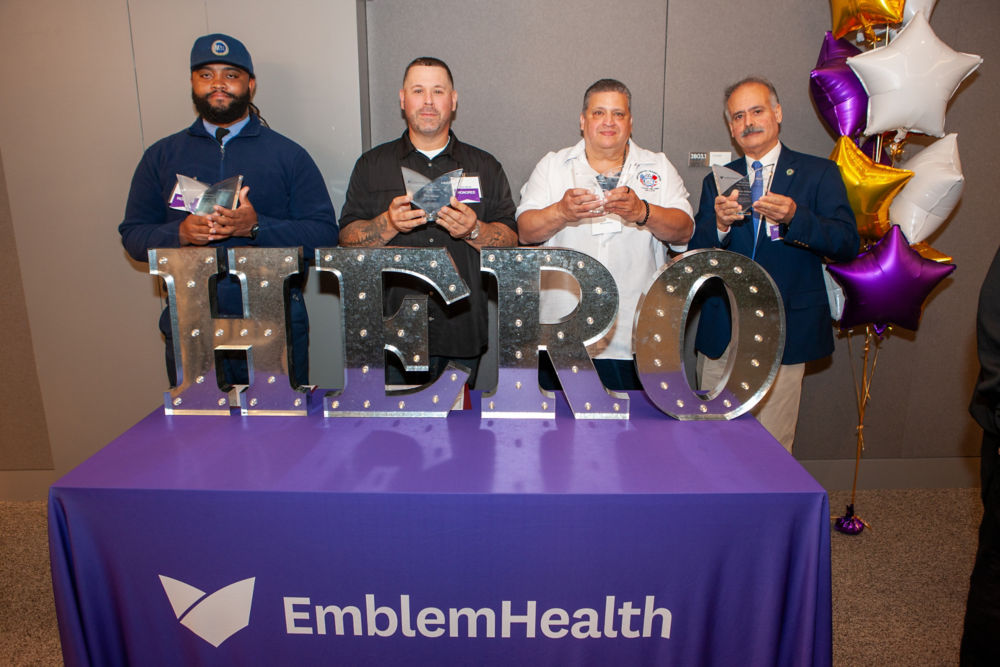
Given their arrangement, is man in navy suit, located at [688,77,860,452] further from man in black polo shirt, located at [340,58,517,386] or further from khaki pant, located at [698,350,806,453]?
man in black polo shirt, located at [340,58,517,386]

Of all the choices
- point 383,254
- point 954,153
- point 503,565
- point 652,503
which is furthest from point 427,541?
point 954,153

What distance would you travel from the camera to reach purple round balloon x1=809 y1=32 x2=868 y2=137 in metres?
2.47

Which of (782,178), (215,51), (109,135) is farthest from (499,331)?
(109,135)

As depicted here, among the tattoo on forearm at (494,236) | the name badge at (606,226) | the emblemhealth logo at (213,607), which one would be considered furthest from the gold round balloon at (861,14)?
the emblemhealth logo at (213,607)

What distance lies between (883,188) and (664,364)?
1432 millimetres

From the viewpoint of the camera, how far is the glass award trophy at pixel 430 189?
1.58 metres

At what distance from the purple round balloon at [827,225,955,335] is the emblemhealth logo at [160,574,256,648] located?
7.44 feet

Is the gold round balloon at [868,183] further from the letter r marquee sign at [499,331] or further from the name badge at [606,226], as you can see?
Result: the letter r marquee sign at [499,331]

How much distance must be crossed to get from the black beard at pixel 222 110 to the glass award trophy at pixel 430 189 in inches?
44.2

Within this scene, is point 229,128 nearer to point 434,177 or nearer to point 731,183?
point 434,177

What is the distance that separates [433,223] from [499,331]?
2.85 feet

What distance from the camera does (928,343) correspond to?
10.2ft

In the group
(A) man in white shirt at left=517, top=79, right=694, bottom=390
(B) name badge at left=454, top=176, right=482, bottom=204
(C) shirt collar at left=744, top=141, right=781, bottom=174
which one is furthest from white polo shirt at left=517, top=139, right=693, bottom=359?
(B) name badge at left=454, top=176, right=482, bottom=204

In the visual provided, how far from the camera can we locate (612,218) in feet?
7.52
